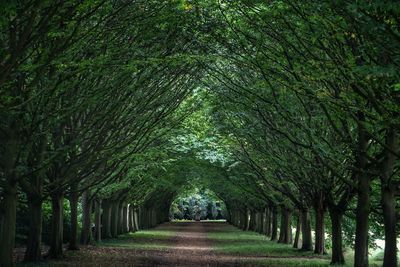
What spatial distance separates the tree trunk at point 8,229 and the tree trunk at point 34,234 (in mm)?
2621

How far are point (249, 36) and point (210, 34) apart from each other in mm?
1884

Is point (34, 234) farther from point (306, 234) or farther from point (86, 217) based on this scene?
point (306, 234)

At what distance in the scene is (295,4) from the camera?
12.2 meters

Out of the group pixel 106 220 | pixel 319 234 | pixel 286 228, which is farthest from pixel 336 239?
pixel 106 220

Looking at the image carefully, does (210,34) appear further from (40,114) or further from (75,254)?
(75,254)

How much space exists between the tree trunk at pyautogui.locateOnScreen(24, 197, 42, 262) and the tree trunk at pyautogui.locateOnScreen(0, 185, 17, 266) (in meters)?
2.62

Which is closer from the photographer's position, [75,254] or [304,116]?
[304,116]

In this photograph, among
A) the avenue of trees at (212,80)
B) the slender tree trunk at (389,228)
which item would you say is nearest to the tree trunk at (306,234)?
the avenue of trees at (212,80)

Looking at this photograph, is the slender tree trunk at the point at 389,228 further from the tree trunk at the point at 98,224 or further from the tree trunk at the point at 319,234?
the tree trunk at the point at 98,224

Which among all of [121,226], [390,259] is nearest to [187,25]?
[390,259]

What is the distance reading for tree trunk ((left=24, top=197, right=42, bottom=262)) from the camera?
18.5m

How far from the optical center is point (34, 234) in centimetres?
1883

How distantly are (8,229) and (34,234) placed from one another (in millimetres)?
3273

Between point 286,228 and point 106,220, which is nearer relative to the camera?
point 286,228
